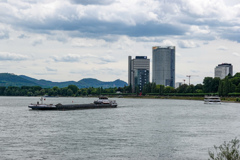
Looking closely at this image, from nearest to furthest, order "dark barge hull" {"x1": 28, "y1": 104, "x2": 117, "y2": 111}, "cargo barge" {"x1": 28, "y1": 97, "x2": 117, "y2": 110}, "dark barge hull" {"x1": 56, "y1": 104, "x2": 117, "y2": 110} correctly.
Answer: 1. "cargo barge" {"x1": 28, "y1": 97, "x2": 117, "y2": 110}
2. "dark barge hull" {"x1": 28, "y1": 104, "x2": 117, "y2": 111}
3. "dark barge hull" {"x1": 56, "y1": 104, "x2": 117, "y2": 110}

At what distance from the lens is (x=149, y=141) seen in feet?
200

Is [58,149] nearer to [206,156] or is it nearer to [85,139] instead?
[85,139]

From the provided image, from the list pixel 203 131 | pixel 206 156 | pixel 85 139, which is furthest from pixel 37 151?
pixel 203 131

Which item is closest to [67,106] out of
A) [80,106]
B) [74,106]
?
[74,106]

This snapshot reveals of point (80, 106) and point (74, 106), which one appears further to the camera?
point (80, 106)

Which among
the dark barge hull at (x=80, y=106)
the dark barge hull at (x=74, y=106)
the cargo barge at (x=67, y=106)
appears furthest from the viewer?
the dark barge hull at (x=80, y=106)

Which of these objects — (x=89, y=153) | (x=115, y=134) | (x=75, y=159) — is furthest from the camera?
(x=115, y=134)

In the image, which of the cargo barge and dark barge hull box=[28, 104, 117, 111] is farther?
dark barge hull box=[28, 104, 117, 111]

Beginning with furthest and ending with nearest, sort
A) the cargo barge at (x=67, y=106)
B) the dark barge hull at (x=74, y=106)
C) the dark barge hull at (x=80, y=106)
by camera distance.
Result: the dark barge hull at (x=80, y=106) → the dark barge hull at (x=74, y=106) → the cargo barge at (x=67, y=106)

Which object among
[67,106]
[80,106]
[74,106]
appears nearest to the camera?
[67,106]

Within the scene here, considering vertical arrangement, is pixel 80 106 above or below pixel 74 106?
below

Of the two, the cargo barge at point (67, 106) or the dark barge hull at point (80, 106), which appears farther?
the dark barge hull at point (80, 106)

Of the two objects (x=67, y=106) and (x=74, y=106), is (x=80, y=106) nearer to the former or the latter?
(x=74, y=106)

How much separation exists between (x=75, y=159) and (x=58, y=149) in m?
7.46
